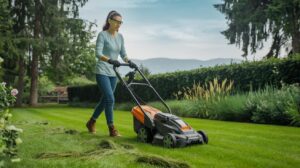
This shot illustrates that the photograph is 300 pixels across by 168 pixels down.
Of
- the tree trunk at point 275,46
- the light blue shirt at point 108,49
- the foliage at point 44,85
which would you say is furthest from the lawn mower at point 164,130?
the foliage at point 44,85

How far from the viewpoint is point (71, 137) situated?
6.21 meters

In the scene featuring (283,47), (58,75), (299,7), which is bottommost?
(58,75)

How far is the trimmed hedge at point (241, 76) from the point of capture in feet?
35.0

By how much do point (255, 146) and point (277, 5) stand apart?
59.5 ft

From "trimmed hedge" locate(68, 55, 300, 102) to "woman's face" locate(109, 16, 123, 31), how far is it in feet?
16.8

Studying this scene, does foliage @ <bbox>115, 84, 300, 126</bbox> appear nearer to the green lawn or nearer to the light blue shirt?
the green lawn

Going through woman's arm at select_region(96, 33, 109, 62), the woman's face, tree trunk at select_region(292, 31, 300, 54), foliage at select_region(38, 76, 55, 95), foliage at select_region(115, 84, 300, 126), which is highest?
tree trunk at select_region(292, 31, 300, 54)

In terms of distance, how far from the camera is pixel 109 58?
6297 millimetres

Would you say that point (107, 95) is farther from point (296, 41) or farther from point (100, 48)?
point (296, 41)

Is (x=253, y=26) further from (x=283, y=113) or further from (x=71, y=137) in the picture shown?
(x=71, y=137)

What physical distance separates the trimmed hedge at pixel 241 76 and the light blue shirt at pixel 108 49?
491 cm

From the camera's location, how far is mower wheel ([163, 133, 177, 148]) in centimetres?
514

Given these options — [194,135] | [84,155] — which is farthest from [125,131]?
[84,155]

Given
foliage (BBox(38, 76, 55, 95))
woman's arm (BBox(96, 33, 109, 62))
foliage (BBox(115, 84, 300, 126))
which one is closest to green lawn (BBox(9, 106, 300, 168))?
woman's arm (BBox(96, 33, 109, 62))
